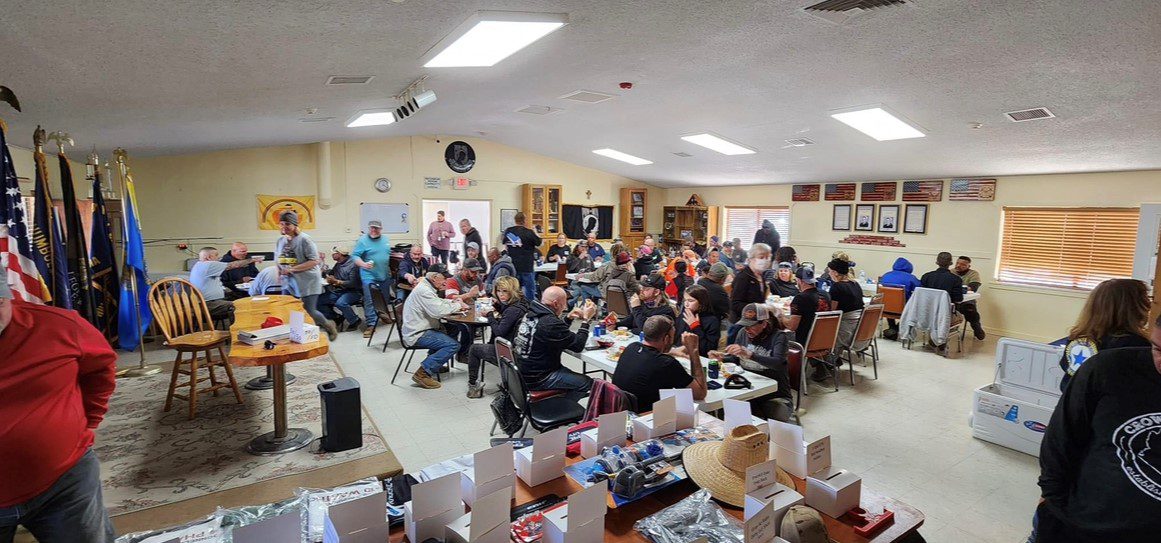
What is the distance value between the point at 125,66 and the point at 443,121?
545 cm

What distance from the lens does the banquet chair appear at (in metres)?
4.22

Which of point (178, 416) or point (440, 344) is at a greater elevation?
point (440, 344)

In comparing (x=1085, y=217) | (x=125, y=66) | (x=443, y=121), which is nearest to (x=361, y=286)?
(x=443, y=121)

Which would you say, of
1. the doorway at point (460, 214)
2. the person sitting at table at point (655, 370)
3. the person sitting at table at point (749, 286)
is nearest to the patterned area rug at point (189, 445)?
the person sitting at table at point (655, 370)

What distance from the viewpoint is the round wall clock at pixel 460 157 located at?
1048 centimetres

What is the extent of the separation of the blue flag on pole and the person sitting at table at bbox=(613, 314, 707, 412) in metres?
4.79

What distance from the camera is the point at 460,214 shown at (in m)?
11.1

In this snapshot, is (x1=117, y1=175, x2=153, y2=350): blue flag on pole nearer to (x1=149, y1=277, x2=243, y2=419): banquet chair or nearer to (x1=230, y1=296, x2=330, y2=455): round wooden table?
(x1=149, y1=277, x2=243, y2=419): banquet chair

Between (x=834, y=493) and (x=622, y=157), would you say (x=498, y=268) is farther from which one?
(x=834, y=493)

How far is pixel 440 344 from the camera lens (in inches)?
212

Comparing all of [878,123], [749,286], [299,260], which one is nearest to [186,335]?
[299,260]

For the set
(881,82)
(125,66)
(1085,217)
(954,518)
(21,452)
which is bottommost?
(954,518)

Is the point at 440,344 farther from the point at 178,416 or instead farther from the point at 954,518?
the point at 954,518

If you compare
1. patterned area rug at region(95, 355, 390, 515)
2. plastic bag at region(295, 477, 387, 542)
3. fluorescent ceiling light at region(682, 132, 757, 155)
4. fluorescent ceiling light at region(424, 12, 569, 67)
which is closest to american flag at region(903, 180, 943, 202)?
fluorescent ceiling light at region(682, 132, 757, 155)
